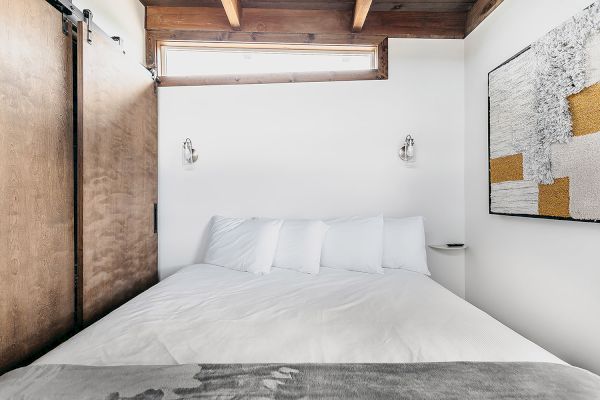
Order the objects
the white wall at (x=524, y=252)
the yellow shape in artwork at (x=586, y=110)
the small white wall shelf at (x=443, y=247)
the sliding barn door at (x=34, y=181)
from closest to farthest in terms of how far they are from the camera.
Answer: the sliding barn door at (x=34, y=181)
the yellow shape in artwork at (x=586, y=110)
the white wall at (x=524, y=252)
the small white wall shelf at (x=443, y=247)

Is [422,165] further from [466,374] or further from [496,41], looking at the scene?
[466,374]

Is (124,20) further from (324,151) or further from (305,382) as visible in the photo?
(305,382)

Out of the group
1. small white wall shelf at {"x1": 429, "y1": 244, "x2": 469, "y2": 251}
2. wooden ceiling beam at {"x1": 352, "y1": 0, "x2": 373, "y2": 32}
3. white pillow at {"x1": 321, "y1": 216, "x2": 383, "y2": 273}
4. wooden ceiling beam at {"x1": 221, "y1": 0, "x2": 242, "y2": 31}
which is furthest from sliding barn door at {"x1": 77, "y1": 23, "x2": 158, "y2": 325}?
small white wall shelf at {"x1": 429, "y1": 244, "x2": 469, "y2": 251}

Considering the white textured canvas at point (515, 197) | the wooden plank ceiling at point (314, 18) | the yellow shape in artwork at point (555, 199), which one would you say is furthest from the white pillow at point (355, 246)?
the wooden plank ceiling at point (314, 18)

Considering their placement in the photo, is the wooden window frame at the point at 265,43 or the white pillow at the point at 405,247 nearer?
the white pillow at the point at 405,247

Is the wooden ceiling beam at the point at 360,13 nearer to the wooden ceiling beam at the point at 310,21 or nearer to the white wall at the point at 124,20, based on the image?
the wooden ceiling beam at the point at 310,21

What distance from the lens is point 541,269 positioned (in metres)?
1.79

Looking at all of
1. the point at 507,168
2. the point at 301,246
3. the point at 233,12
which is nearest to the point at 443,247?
the point at 507,168

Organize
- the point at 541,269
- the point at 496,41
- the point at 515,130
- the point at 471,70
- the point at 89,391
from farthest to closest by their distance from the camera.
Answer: the point at 471,70
the point at 496,41
the point at 515,130
the point at 541,269
the point at 89,391

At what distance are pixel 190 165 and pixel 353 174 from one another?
1379 mm

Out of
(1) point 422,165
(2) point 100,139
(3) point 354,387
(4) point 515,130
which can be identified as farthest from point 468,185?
(2) point 100,139

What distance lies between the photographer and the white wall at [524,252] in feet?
4.96

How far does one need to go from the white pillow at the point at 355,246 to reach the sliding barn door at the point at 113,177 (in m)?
1.36

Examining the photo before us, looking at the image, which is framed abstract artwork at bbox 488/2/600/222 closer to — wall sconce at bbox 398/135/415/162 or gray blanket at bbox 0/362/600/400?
wall sconce at bbox 398/135/415/162
